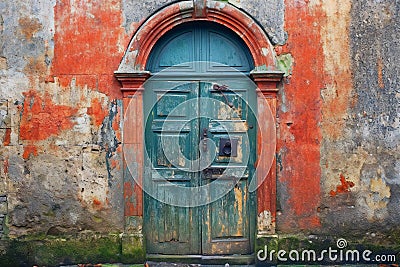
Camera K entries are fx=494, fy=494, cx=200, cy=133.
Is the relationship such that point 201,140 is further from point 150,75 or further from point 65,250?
point 65,250

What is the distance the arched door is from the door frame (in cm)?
13

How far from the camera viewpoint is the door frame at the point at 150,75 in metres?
5.41

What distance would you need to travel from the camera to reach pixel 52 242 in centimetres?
549

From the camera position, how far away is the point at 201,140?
5.61 m

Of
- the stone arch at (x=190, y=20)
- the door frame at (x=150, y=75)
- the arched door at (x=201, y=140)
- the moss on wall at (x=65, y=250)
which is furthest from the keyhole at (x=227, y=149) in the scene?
the moss on wall at (x=65, y=250)

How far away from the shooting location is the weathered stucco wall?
18.0ft

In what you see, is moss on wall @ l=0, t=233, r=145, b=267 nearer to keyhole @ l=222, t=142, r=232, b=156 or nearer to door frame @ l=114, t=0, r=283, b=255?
door frame @ l=114, t=0, r=283, b=255

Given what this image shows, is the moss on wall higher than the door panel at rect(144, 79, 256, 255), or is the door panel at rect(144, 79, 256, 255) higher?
the door panel at rect(144, 79, 256, 255)

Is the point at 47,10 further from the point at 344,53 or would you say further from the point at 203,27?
the point at 344,53

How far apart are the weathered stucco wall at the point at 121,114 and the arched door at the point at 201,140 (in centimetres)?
37

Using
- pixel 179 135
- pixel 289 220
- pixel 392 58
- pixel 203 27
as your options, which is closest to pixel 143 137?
pixel 179 135

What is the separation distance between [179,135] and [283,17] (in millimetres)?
1753

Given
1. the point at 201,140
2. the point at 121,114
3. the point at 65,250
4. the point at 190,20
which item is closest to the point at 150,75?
the point at 121,114

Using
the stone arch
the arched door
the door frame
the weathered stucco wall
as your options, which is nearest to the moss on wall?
the weathered stucco wall
